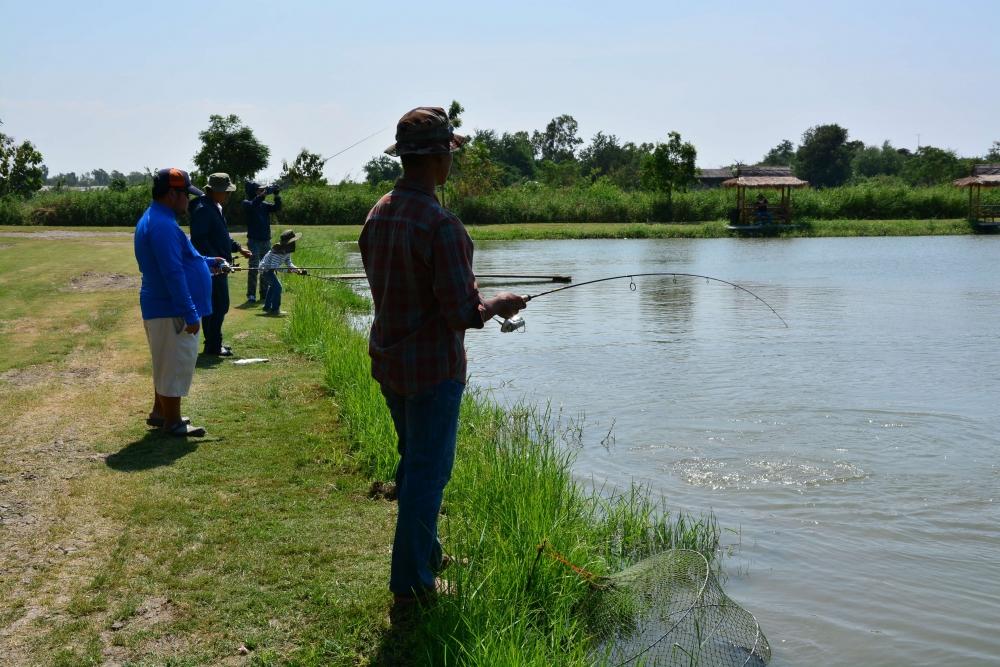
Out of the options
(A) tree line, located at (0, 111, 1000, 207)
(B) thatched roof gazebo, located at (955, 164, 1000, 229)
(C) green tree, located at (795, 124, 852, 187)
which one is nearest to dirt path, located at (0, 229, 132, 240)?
(A) tree line, located at (0, 111, 1000, 207)

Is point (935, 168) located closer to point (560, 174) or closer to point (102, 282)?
point (560, 174)

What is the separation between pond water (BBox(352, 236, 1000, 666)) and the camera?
18.1ft

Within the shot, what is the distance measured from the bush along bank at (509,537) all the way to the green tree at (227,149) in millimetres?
46178

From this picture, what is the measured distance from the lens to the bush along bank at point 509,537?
12.9ft

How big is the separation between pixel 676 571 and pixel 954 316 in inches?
593

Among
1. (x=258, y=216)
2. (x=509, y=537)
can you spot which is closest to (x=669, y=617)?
(x=509, y=537)

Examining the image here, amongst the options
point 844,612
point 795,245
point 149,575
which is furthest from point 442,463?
point 795,245

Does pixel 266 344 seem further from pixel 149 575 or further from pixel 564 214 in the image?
pixel 564 214

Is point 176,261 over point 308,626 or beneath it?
over

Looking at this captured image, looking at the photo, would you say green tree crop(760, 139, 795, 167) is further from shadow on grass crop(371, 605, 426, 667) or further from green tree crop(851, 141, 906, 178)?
shadow on grass crop(371, 605, 426, 667)

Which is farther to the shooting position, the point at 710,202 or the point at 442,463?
the point at 710,202

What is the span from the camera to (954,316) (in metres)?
17.7

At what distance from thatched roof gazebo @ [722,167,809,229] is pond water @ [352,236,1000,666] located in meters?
25.1

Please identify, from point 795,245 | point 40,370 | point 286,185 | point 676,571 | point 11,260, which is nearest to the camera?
point 676,571
